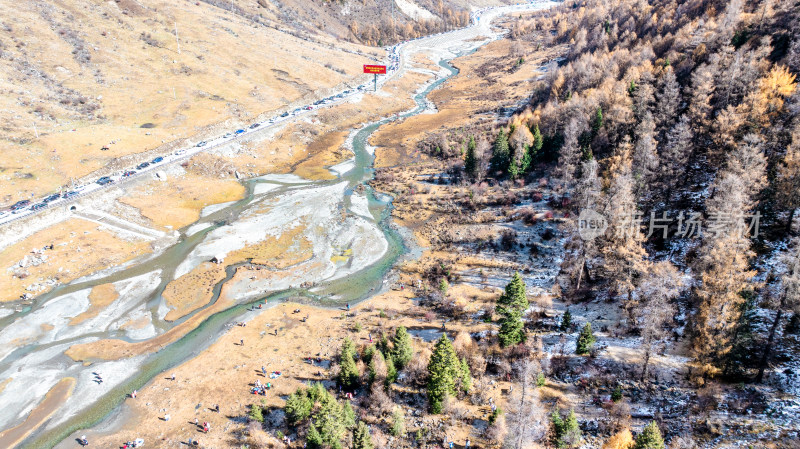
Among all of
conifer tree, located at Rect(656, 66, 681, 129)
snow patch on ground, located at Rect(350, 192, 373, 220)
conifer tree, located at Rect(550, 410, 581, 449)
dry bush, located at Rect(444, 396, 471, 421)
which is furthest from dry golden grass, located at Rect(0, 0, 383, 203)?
conifer tree, located at Rect(656, 66, 681, 129)

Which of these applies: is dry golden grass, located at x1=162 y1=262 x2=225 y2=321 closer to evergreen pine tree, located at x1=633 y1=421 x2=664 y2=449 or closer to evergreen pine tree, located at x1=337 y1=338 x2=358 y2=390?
evergreen pine tree, located at x1=337 y1=338 x2=358 y2=390

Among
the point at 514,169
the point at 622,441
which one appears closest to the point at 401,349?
the point at 622,441

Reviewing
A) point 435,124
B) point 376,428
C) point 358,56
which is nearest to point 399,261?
point 376,428

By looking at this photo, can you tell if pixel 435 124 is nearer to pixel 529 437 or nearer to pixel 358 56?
pixel 358 56

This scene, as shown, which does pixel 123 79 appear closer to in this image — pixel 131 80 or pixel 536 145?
pixel 131 80

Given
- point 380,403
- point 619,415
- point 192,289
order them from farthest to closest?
point 192,289
point 380,403
point 619,415

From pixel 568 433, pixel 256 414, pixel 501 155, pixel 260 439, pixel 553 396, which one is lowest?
pixel 260 439

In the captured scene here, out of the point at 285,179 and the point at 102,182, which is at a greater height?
the point at 285,179
